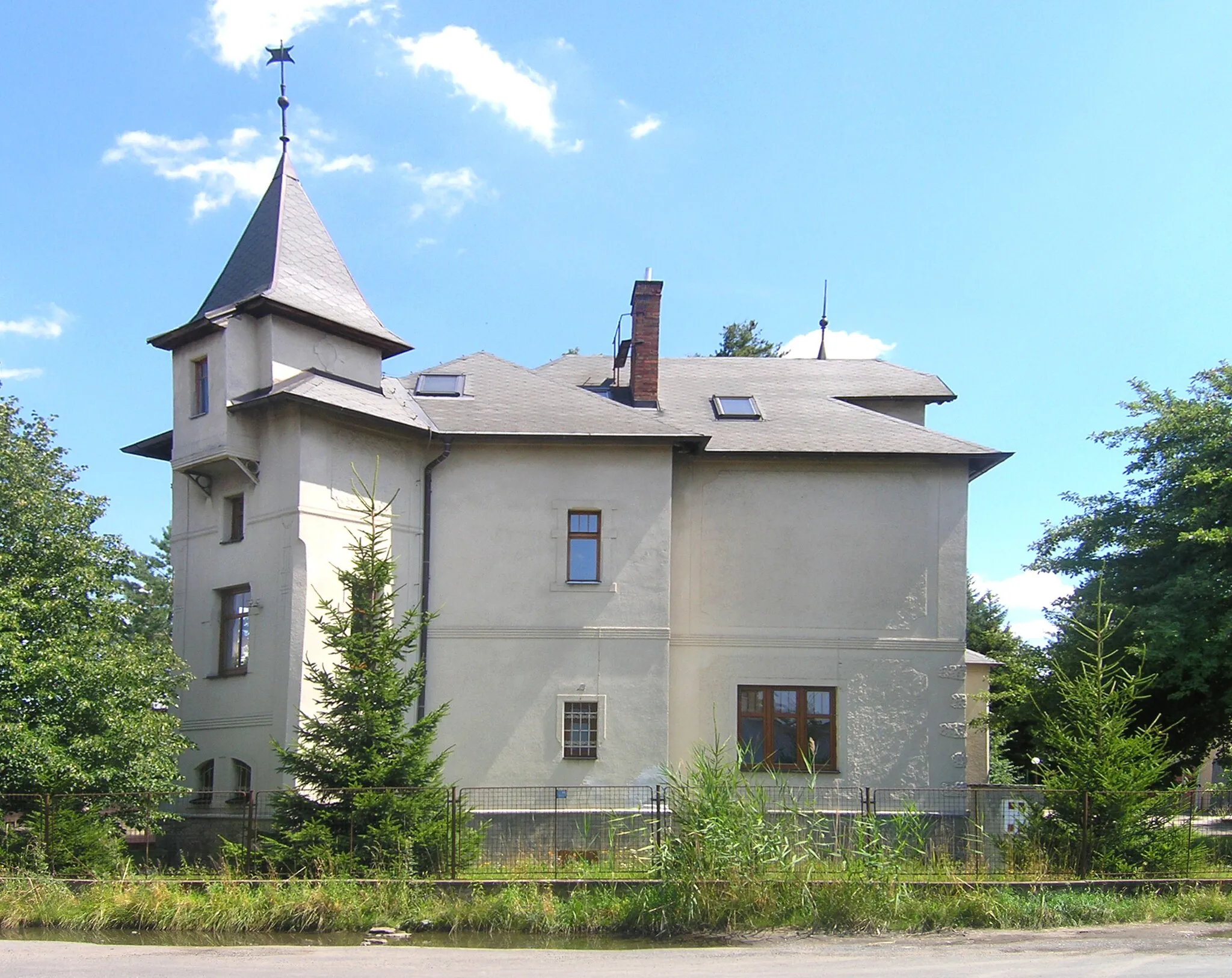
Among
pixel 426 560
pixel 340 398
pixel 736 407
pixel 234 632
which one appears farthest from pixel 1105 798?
pixel 234 632

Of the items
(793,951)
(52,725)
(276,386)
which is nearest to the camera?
(793,951)

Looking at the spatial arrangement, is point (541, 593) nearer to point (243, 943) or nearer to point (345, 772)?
point (345, 772)

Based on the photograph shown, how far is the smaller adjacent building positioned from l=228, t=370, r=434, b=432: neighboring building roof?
0.07 metres

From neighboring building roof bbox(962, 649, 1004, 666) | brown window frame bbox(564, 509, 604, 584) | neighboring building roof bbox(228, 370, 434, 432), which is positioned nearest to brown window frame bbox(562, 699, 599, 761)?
brown window frame bbox(564, 509, 604, 584)

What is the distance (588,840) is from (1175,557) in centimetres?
1343

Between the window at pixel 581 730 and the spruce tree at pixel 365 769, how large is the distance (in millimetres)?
4649

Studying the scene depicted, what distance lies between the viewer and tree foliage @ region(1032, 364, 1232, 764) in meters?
23.3

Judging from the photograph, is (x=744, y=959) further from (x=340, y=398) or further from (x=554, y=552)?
(x=340, y=398)

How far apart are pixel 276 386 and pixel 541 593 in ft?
20.1

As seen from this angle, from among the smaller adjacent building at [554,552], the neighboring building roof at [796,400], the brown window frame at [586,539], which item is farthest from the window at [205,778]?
the neighboring building roof at [796,400]

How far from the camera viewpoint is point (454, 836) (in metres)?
17.9

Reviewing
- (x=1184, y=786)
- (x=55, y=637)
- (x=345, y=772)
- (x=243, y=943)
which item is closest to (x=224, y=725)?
(x=55, y=637)

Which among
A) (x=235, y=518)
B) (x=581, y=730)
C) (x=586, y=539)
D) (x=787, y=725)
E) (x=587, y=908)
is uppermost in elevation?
(x=235, y=518)

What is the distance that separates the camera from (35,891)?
16.8 m
